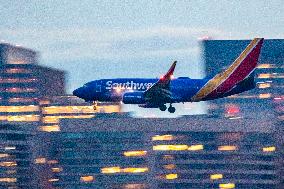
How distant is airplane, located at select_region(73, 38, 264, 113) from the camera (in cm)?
11244

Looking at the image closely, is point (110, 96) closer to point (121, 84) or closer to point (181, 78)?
point (121, 84)

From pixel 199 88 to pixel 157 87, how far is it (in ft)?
28.6

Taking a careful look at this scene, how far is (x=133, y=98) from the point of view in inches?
4382

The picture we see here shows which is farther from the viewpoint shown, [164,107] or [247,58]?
[247,58]

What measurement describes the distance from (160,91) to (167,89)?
2.28 m

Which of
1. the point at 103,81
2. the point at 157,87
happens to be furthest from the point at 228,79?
the point at 103,81

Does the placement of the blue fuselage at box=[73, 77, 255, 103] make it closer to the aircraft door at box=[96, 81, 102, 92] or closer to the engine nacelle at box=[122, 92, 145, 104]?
the aircraft door at box=[96, 81, 102, 92]

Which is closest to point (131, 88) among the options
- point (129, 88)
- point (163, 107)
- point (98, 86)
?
point (129, 88)

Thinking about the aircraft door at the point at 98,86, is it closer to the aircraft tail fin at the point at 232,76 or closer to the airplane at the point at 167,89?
the airplane at the point at 167,89

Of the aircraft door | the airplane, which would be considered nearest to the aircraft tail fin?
the airplane

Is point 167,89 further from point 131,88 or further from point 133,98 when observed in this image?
point 133,98

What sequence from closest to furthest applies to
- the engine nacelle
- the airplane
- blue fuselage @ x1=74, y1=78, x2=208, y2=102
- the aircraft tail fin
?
the engine nacelle, the airplane, the aircraft tail fin, blue fuselage @ x1=74, y1=78, x2=208, y2=102

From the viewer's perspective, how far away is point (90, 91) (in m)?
120

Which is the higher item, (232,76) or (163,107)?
(232,76)
